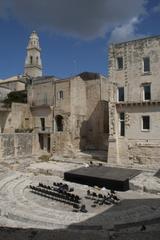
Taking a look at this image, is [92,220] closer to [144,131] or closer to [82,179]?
[82,179]

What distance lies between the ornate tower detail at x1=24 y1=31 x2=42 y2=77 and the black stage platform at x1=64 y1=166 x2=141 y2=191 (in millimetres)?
52984

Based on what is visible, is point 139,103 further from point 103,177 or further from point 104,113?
point 104,113

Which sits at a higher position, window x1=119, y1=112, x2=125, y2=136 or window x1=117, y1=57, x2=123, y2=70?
window x1=117, y1=57, x2=123, y2=70

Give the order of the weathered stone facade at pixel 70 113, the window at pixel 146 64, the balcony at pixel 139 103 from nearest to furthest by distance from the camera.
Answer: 1. the balcony at pixel 139 103
2. the window at pixel 146 64
3. the weathered stone facade at pixel 70 113

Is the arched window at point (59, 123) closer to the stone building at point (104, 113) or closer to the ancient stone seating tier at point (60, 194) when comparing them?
the stone building at point (104, 113)

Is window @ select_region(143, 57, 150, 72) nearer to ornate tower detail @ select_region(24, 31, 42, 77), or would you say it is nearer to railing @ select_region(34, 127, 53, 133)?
railing @ select_region(34, 127, 53, 133)

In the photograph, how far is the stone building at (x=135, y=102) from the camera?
26.5 metres

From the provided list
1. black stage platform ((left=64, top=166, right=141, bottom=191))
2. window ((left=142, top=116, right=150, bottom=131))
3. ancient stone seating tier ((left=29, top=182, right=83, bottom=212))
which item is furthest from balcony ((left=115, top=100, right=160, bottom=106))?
ancient stone seating tier ((left=29, top=182, right=83, bottom=212))

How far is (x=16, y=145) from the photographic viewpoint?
102ft

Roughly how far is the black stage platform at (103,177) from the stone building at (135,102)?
A: 5.30 m

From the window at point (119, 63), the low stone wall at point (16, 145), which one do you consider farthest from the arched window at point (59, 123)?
the window at point (119, 63)

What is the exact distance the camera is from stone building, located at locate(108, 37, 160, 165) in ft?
86.9

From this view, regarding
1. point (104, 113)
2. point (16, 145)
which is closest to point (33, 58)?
point (104, 113)

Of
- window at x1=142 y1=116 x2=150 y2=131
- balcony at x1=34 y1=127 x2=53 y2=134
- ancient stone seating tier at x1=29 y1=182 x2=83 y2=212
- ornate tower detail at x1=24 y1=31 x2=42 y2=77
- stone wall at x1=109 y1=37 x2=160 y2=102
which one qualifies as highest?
ornate tower detail at x1=24 y1=31 x2=42 y2=77
